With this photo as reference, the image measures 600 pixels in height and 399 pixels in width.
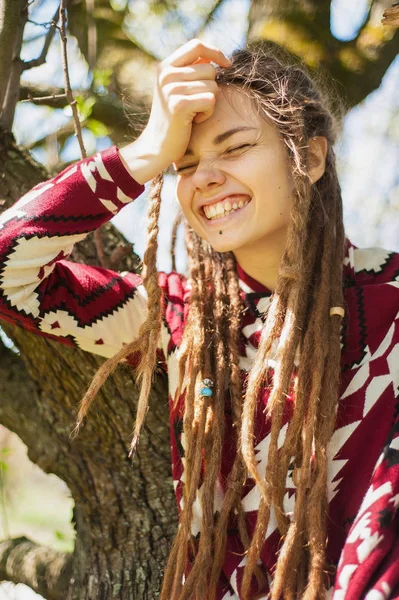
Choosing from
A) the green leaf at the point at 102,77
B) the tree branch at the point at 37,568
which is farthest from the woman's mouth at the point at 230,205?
the tree branch at the point at 37,568

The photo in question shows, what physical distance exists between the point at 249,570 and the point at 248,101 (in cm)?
115

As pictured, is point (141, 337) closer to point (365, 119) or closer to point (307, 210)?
point (307, 210)

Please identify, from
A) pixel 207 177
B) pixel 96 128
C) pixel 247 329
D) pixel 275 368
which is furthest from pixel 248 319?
pixel 96 128

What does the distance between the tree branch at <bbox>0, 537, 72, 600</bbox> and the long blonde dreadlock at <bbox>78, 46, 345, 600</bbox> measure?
2.16 ft

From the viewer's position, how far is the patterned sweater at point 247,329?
5.50ft

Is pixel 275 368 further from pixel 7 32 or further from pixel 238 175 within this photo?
pixel 7 32

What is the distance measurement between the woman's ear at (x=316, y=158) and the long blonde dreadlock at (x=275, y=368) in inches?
1.0

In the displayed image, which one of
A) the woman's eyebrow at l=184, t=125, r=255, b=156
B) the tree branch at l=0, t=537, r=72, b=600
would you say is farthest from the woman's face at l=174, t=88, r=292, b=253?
the tree branch at l=0, t=537, r=72, b=600

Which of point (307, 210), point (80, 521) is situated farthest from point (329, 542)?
point (80, 521)

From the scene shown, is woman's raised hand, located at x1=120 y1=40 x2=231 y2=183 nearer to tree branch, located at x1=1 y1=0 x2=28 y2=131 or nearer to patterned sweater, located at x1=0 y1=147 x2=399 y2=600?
patterned sweater, located at x1=0 y1=147 x2=399 y2=600

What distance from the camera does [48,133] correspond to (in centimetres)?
339

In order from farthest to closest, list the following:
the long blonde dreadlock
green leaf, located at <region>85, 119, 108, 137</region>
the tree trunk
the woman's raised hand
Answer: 1. green leaf, located at <region>85, 119, 108, 137</region>
2. the tree trunk
3. the woman's raised hand
4. the long blonde dreadlock

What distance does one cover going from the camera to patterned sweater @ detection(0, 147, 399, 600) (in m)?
1.68

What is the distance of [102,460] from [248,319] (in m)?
0.65
